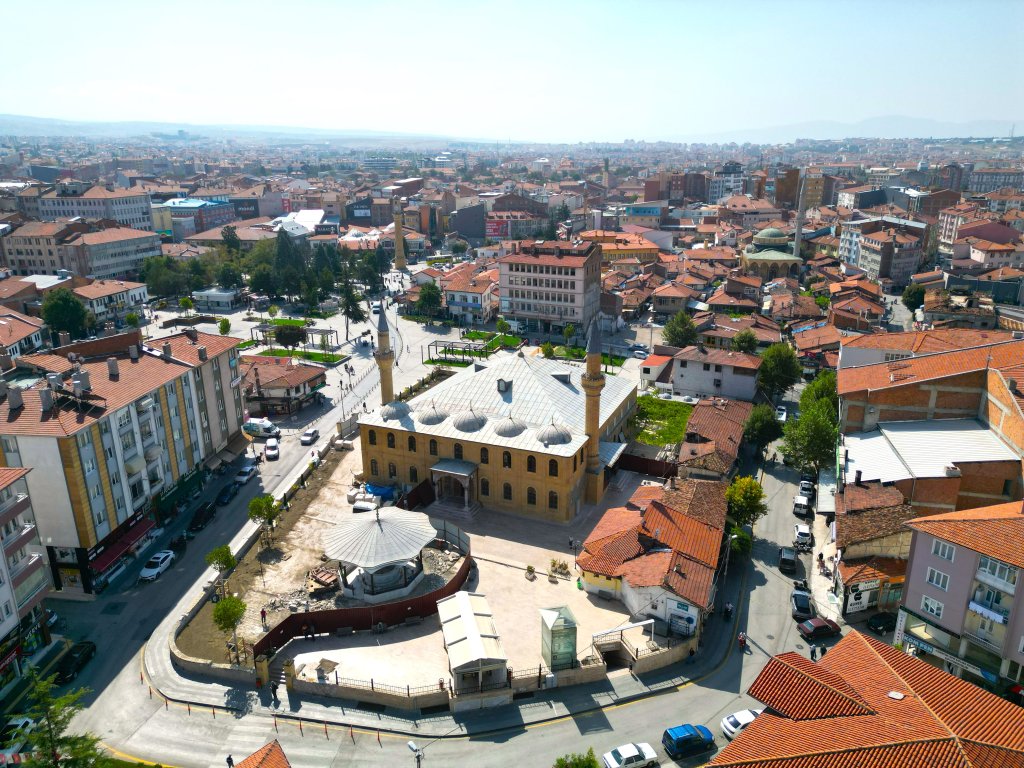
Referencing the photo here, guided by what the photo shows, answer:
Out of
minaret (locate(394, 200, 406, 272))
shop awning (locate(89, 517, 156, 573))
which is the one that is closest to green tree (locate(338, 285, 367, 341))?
minaret (locate(394, 200, 406, 272))

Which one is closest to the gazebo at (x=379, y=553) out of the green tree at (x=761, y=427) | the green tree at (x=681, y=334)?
the green tree at (x=761, y=427)

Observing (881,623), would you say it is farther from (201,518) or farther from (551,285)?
(551,285)

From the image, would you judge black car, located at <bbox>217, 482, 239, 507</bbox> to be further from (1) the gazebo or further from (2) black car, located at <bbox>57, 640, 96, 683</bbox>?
(2) black car, located at <bbox>57, 640, 96, 683</bbox>

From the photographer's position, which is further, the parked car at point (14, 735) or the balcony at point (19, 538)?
the balcony at point (19, 538)

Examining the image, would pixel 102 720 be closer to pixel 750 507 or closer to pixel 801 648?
pixel 801 648

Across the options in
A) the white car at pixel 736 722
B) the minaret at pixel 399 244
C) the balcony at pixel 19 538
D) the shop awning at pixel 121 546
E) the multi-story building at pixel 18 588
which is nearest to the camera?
the white car at pixel 736 722

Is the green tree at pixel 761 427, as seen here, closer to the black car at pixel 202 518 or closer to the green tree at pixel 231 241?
the black car at pixel 202 518

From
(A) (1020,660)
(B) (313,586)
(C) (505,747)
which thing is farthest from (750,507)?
(B) (313,586)
